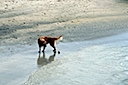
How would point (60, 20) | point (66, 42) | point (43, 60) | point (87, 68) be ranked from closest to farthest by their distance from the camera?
point (87, 68) → point (43, 60) → point (66, 42) → point (60, 20)

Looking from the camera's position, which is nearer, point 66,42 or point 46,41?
point 46,41

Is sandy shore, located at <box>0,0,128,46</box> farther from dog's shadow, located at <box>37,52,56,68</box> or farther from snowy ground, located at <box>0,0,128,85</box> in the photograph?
dog's shadow, located at <box>37,52,56,68</box>

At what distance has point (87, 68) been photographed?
852 centimetres

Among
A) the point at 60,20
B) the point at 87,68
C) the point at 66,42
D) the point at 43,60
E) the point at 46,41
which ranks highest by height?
the point at 60,20

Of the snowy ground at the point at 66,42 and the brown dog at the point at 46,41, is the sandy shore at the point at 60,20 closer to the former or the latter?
the snowy ground at the point at 66,42

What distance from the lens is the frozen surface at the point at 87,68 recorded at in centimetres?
774

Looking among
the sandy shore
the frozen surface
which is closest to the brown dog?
the frozen surface

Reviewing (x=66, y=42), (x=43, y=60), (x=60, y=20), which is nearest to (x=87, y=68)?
(x=43, y=60)

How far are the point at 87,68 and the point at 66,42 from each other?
2.61m

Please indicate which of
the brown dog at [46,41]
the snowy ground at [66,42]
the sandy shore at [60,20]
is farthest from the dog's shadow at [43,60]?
the sandy shore at [60,20]

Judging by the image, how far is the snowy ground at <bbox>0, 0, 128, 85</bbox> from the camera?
314 inches

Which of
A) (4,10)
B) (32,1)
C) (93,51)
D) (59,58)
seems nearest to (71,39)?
(93,51)

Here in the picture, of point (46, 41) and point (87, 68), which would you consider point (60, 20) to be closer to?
point (46, 41)

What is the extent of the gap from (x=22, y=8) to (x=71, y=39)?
16.5ft
